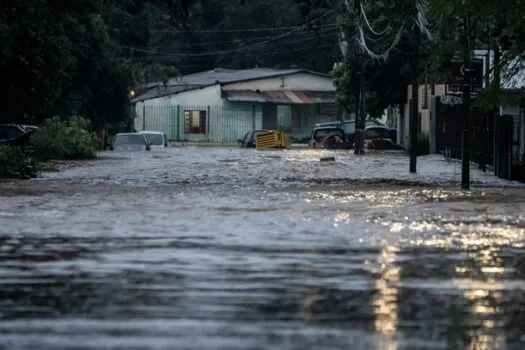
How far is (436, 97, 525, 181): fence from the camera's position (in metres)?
33.2

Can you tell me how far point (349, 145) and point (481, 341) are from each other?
54.3m

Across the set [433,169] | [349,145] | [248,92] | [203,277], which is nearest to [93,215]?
[203,277]

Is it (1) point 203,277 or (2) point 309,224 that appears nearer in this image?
(1) point 203,277

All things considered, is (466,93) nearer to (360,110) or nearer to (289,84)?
(360,110)

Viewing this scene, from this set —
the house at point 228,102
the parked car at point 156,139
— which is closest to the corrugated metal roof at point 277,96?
the house at point 228,102

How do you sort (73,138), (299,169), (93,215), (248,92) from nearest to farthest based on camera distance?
(93,215) → (299,169) → (73,138) → (248,92)

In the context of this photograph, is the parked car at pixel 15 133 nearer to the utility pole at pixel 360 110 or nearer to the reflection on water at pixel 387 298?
the utility pole at pixel 360 110

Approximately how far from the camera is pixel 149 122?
3408 inches

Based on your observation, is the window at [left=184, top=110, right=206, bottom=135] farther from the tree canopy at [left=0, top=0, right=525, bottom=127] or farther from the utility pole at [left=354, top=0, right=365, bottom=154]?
the utility pole at [left=354, top=0, right=365, bottom=154]

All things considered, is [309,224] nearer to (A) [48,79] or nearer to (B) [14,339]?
(B) [14,339]

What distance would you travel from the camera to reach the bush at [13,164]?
30531 millimetres

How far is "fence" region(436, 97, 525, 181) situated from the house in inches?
1328

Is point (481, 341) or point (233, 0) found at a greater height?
point (233, 0)

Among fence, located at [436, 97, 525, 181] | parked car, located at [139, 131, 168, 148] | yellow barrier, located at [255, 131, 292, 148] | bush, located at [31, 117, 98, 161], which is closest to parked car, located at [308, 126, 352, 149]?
yellow barrier, located at [255, 131, 292, 148]
